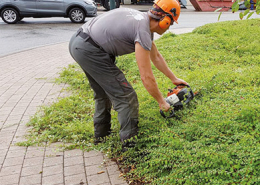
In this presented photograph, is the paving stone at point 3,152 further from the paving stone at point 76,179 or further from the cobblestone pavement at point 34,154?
the paving stone at point 76,179

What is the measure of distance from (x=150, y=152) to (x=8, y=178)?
1.49 meters

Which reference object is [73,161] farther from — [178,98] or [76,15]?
[76,15]

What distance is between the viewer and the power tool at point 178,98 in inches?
136

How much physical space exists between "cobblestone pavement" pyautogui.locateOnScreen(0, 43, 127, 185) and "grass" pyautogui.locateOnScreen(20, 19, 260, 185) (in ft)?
0.55

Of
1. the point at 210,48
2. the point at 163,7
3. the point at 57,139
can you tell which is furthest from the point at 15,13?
the point at 163,7

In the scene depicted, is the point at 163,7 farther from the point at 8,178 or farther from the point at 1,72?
the point at 1,72

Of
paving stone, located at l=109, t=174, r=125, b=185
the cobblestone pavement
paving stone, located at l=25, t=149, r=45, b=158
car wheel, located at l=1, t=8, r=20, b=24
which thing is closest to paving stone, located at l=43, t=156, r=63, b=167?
the cobblestone pavement

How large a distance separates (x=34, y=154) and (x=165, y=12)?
2179mm

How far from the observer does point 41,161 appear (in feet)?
10.8

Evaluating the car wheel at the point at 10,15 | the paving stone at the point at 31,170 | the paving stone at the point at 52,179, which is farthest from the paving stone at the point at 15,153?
the car wheel at the point at 10,15

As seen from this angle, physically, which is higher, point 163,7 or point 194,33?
point 163,7

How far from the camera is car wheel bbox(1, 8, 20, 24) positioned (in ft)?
45.3

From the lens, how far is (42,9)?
543 inches

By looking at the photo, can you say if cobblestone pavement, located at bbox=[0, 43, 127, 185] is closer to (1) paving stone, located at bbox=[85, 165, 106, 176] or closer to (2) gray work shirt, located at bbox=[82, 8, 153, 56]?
(1) paving stone, located at bbox=[85, 165, 106, 176]
